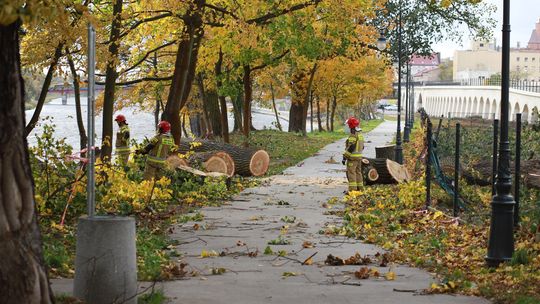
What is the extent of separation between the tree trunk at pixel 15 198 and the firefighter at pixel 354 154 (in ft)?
52.4

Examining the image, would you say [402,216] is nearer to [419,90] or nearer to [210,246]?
[210,246]

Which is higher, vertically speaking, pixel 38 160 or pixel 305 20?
pixel 305 20

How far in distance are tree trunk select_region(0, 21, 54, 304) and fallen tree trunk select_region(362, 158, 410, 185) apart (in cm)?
1934

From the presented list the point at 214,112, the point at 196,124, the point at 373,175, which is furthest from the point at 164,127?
the point at 196,124

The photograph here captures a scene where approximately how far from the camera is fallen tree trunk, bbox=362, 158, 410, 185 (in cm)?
2573

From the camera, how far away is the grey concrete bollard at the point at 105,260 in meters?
7.85

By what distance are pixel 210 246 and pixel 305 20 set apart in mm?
21043

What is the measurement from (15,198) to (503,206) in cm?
626

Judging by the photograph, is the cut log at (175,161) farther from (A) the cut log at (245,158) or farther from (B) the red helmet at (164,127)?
(A) the cut log at (245,158)

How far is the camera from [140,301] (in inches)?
332

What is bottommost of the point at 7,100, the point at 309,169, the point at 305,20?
the point at 309,169

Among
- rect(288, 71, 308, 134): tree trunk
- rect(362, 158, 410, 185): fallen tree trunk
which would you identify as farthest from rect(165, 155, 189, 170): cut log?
rect(288, 71, 308, 134): tree trunk

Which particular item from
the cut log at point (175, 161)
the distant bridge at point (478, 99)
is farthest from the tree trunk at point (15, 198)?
the distant bridge at point (478, 99)

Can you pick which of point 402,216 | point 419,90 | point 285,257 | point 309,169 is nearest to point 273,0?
point 309,169
